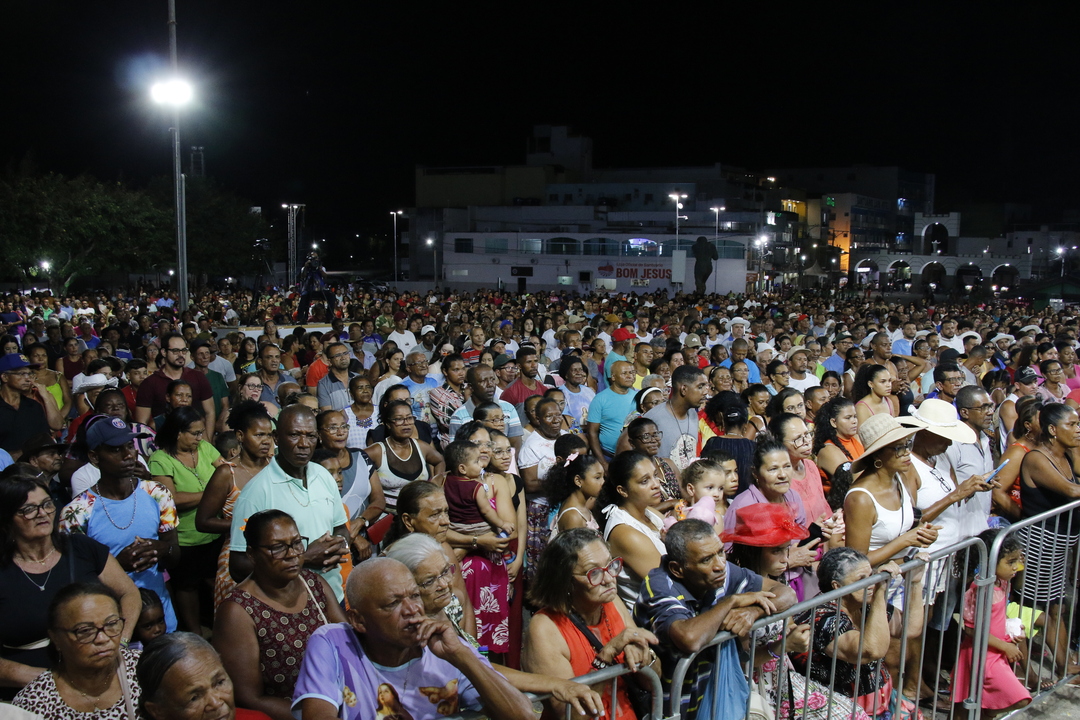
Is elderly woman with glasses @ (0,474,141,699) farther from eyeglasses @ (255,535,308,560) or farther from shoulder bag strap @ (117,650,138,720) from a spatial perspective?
eyeglasses @ (255,535,308,560)

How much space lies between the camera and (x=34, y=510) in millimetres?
3359

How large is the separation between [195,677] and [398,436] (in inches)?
109

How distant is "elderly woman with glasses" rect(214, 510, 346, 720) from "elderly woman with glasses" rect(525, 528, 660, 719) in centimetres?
91

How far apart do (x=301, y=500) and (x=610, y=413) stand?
3.48 m

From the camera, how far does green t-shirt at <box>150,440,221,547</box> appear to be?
472 cm

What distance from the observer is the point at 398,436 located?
5.17 m

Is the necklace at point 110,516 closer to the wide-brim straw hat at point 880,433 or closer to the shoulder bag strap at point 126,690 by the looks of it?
the shoulder bag strap at point 126,690

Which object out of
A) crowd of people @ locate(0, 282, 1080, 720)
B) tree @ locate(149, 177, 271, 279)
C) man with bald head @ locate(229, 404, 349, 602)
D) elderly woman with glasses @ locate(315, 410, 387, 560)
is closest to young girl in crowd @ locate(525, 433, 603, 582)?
crowd of people @ locate(0, 282, 1080, 720)

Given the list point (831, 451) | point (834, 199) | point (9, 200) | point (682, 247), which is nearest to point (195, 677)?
point (831, 451)

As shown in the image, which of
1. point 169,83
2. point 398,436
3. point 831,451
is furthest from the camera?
point 169,83

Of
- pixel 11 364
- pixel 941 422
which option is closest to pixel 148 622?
pixel 11 364

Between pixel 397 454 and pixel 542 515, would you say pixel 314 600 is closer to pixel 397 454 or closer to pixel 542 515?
pixel 397 454

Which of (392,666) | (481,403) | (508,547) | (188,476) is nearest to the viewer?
(392,666)

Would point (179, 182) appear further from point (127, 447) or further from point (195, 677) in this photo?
point (195, 677)
